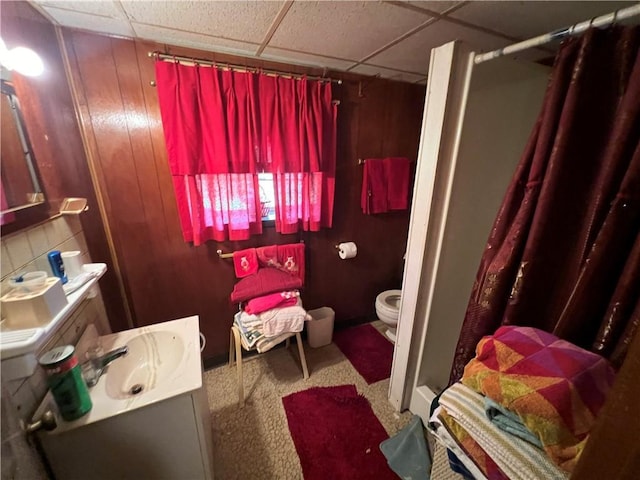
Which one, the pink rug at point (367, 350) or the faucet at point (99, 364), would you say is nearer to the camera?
the faucet at point (99, 364)

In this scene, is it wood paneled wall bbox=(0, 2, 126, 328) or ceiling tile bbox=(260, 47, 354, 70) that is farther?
ceiling tile bbox=(260, 47, 354, 70)

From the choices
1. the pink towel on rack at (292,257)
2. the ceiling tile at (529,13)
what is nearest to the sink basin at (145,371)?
the pink towel on rack at (292,257)

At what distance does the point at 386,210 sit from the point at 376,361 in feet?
3.97

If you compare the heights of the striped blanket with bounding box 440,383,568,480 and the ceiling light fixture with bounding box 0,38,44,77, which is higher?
the ceiling light fixture with bounding box 0,38,44,77

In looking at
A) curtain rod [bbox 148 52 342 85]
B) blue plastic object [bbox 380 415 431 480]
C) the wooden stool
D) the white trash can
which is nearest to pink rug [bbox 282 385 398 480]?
blue plastic object [bbox 380 415 431 480]

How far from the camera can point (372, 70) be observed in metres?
1.66

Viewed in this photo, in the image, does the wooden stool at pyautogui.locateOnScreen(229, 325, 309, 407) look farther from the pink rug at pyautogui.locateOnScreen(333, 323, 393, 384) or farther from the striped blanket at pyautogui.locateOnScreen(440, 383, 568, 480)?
the striped blanket at pyautogui.locateOnScreen(440, 383, 568, 480)

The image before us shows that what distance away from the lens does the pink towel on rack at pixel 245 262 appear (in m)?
1.68

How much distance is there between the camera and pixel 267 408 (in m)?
1.58

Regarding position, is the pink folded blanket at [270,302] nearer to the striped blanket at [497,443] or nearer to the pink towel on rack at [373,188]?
the pink towel on rack at [373,188]

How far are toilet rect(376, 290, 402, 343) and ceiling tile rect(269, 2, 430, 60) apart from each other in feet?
5.64

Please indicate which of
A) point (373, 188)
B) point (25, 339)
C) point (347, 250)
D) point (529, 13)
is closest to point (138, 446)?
point (25, 339)

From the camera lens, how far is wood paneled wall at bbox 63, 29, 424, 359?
1.26 metres

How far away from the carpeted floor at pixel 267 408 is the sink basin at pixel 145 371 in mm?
630
